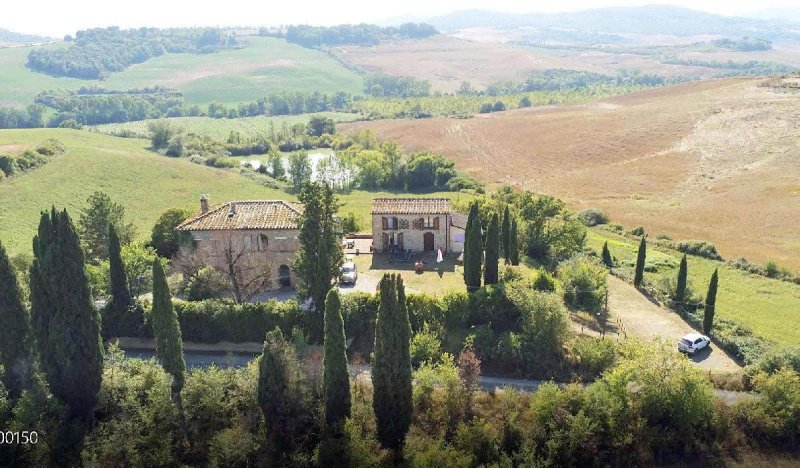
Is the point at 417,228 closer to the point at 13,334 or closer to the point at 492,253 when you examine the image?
the point at 492,253

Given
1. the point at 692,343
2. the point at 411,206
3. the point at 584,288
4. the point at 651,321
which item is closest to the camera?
the point at 692,343

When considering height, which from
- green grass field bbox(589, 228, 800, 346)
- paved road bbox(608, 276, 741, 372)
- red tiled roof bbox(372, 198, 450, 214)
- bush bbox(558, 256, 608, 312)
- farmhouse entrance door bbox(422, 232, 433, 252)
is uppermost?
red tiled roof bbox(372, 198, 450, 214)

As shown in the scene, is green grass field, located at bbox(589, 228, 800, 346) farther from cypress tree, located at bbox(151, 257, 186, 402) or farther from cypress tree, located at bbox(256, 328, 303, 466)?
cypress tree, located at bbox(151, 257, 186, 402)

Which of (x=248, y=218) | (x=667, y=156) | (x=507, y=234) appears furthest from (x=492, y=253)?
(x=667, y=156)

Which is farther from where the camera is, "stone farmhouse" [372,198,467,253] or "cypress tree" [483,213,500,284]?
"stone farmhouse" [372,198,467,253]

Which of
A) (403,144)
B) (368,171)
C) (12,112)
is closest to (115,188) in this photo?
(368,171)

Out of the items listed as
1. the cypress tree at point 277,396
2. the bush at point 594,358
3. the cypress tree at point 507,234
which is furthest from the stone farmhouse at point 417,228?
the cypress tree at point 277,396

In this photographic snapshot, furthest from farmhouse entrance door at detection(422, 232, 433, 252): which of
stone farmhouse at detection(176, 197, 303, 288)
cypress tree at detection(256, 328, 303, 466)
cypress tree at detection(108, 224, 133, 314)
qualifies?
cypress tree at detection(256, 328, 303, 466)
